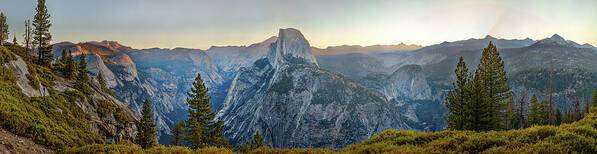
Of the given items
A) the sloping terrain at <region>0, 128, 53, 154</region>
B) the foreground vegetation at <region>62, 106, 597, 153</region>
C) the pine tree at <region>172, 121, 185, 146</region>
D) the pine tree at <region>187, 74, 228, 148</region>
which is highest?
the foreground vegetation at <region>62, 106, 597, 153</region>

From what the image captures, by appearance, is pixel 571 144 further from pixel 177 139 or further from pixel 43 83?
pixel 177 139

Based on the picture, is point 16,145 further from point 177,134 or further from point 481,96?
point 177,134

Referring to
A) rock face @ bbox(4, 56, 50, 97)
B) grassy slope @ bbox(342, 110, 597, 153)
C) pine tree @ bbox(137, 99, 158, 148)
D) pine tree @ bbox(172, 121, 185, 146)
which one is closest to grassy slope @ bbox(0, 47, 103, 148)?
rock face @ bbox(4, 56, 50, 97)

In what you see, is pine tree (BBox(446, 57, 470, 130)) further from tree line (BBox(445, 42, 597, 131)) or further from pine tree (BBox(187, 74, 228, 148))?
pine tree (BBox(187, 74, 228, 148))

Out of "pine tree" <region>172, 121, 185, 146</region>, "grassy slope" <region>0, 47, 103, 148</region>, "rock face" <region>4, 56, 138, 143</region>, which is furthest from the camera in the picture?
"pine tree" <region>172, 121, 185, 146</region>

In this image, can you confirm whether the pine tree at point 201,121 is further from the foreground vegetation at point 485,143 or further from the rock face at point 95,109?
the foreground vegetation at point 485,143

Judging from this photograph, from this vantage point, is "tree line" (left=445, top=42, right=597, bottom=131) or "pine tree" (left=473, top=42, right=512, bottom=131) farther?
"pine tree" (left=473, top=42, right=512, bottom=131)

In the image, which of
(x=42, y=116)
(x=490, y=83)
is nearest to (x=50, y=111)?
(x=42, y=116)

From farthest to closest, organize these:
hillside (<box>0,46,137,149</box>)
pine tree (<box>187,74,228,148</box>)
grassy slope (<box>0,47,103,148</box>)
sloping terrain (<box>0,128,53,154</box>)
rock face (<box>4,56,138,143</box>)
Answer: pine tree (<box>187,74,228,148</box>), rock face (<box>4,56,138,143</box>), hillside (<box>0,46,137,149</box>), grassy slope (<box>0,47,103,148</box>), sloping terrain (<box>0,128,53,154</box>)

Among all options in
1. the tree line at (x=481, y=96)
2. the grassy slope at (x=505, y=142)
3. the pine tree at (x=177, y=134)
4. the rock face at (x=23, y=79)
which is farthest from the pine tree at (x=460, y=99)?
the rock face at (x=23, y=79)
